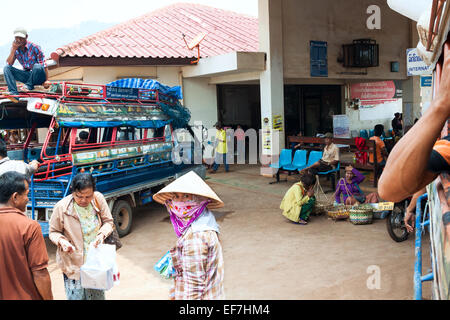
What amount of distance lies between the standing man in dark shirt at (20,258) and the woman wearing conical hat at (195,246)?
0.86 metres

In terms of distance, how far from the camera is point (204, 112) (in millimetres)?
15430

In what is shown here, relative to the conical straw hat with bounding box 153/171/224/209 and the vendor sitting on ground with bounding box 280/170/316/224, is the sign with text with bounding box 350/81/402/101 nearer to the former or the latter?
the vendor sitting on ground with bounding box 280/170/316/224

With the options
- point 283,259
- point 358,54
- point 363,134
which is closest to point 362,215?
point 283,259

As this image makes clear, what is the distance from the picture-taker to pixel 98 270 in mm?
3357

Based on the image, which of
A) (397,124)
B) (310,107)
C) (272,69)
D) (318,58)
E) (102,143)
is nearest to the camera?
(102,143)

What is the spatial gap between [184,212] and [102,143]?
15.1ft

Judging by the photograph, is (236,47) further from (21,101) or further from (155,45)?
(21,101)

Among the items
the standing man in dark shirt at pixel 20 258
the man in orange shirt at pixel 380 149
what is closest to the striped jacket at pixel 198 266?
the standing man in dark shirt at pixel 20 258

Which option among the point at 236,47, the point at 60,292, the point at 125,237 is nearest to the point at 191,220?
the point at 60,292

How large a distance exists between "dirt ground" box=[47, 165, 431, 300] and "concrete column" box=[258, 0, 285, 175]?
3836mm

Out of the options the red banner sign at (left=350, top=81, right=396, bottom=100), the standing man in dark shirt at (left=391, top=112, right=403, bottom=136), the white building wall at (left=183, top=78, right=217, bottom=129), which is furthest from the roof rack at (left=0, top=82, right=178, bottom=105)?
the standing man in dark shirt at (left=391, top=112, right=403, bottom=136)

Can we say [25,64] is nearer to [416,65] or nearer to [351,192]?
[351,192]

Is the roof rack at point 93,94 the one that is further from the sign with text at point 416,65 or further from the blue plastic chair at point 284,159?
the sign with text at point 416,65
